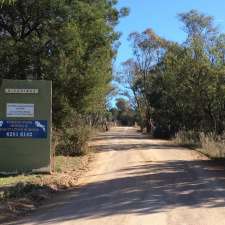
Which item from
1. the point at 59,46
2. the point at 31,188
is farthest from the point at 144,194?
the point at 59,46

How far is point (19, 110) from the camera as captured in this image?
18875 millimetres

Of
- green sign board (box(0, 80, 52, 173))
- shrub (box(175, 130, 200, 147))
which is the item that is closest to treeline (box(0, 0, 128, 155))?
green sign board (box(0, 80, 52, 173))

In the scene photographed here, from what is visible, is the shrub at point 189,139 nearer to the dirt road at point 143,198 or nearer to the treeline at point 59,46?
the treeline at point 59,46

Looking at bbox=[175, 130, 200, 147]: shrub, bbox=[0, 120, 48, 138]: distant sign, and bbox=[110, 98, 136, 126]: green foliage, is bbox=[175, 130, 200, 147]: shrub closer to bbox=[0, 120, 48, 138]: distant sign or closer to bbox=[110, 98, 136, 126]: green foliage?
bbox=[0, 120, 48, 138]: distant sign

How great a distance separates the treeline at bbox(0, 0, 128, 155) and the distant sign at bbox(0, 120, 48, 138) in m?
4.20

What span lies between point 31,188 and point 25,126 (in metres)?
4.24

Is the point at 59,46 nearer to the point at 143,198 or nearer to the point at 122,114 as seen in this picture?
the point at 143,198

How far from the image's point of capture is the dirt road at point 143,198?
1073 centimetres

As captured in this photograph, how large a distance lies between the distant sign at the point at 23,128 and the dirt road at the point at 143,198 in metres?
2.25

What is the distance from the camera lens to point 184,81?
36.8m

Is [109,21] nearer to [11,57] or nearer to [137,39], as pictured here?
[11,57]

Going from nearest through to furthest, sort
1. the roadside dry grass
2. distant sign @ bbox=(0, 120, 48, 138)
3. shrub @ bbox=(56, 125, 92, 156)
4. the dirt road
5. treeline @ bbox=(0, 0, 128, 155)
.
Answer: the dirt road
the roadside dry grass
distant sign @ bbox=(0, 120, 48, 138)
treeline @ bbox=(0, 0, 128, 155)
shrub @ bbox=(56, 125, 92, 156)

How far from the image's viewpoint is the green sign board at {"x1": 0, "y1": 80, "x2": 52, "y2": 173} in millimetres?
18766

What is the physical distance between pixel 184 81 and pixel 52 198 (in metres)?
23.8
